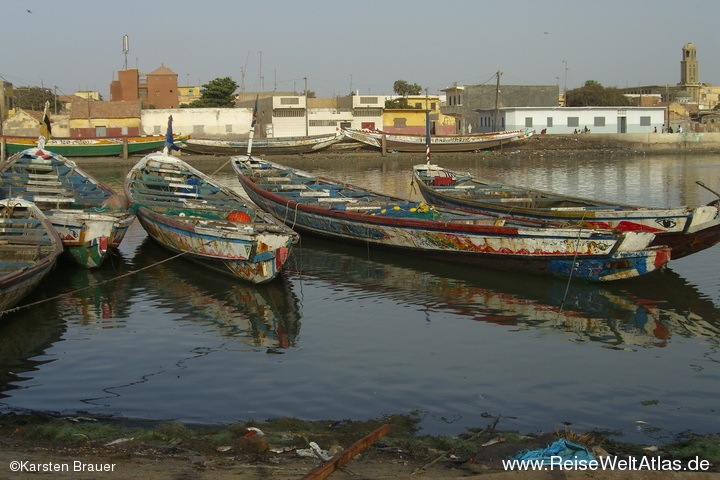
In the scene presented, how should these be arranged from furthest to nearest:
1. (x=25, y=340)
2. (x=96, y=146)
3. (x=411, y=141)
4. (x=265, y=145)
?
(x=411, y=141)
(x=265, y=145)
(x=96, y=146)
(x=25, y=340)

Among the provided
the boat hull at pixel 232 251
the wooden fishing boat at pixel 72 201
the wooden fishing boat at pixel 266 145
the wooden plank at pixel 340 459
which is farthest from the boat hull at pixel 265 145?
the wooden plank at pixel 340 459

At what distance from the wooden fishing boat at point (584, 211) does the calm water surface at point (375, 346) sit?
2.82ft

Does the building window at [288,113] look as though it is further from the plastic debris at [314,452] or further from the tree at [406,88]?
the plastic debris at [314,452]

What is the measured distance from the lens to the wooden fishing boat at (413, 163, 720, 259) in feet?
53.1

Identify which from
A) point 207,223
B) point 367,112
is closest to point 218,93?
point 367,112

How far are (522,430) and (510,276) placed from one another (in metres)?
8.16

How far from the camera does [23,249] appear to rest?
14297 millimetres

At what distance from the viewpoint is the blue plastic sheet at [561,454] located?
7.03m

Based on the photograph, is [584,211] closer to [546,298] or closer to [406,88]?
[546,298]

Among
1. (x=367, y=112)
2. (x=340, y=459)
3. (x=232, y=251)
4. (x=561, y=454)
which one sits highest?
(x=367, y=112)

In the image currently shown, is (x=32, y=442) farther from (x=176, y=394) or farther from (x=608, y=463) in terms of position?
(x=608, y=463)

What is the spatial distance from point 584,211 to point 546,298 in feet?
12.2

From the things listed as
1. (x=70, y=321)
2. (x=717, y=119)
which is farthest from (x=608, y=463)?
(x=717, y=119)

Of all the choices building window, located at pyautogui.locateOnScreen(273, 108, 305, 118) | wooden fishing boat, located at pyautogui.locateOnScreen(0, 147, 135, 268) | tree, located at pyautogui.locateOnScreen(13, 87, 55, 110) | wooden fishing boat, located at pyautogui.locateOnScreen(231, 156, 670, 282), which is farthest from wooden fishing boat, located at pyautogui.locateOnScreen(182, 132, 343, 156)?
tree, located at pyautogui.locateOnScreen(13, 87, 55, 110)
